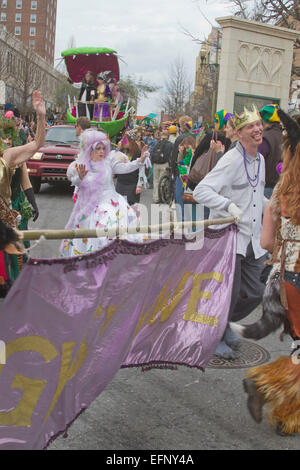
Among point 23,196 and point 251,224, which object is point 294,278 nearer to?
point 251,224

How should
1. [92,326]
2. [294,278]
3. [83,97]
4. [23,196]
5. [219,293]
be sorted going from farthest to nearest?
[83,97], [23,196], [219,293], [294,278], [92,326]

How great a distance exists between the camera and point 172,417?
3.63m

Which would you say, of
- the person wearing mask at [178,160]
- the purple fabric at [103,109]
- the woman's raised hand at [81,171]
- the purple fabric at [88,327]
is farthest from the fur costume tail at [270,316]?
the purple fabric at [103,109]

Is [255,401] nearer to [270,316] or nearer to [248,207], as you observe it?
[270,316]

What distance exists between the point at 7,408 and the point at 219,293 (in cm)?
191

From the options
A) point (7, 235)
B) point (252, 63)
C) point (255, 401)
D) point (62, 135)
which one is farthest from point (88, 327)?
point (62, 135)

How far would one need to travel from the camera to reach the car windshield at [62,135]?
17066 millimetres

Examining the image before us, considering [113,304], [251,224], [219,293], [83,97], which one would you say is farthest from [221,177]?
[83,97]

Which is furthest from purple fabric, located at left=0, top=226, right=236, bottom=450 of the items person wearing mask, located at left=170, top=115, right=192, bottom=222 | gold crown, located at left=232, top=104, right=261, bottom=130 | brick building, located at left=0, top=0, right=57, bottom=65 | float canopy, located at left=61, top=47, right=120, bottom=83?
brick building, located at left=0, top=0, right=57, bottom=65

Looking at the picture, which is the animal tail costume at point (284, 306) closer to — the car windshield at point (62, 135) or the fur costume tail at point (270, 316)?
the fur costume tail at point (270, 316)

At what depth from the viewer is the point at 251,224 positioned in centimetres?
446

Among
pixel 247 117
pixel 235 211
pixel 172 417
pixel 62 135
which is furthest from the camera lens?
pixel 62 135

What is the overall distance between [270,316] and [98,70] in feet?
55.1

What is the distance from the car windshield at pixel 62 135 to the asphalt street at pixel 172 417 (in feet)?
44.2
